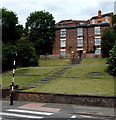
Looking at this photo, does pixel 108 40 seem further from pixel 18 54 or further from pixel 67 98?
pixel 67 98

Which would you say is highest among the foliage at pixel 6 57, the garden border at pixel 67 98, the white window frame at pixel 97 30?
the white window frame at pixel 97 30

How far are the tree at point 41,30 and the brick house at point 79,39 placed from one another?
197 centimetres

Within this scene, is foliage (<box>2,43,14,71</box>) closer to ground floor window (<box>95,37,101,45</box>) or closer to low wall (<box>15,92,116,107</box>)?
low wall (<box>15,92,116,107</box>)

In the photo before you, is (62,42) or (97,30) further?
(62,42)

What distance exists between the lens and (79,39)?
4581 cm

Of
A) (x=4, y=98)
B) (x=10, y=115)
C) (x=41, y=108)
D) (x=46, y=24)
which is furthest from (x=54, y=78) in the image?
(x=46, y=24)

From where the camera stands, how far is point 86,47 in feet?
148

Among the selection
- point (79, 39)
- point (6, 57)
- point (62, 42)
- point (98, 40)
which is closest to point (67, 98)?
point (6, 57)

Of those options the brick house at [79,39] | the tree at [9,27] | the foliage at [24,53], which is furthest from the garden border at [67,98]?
the brick house at [79,39]

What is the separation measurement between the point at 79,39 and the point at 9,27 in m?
18.0

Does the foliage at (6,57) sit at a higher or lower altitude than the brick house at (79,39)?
lower

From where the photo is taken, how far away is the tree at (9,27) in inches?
1419

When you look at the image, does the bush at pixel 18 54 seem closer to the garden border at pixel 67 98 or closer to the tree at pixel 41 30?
the tree at pixel 41 30

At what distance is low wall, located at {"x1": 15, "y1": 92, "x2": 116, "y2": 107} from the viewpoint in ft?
Answer: 40.4
